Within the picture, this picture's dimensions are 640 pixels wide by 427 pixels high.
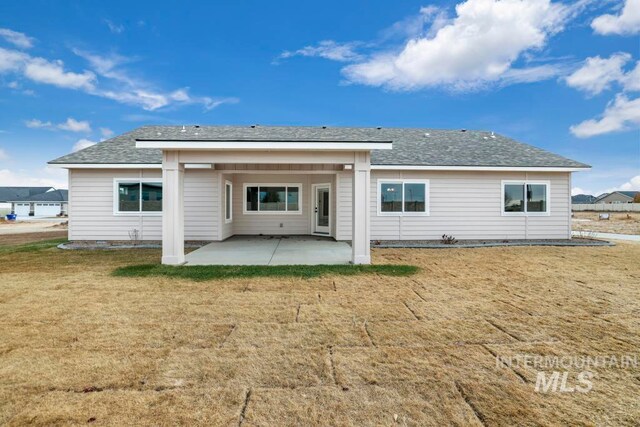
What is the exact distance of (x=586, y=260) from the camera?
8.52m

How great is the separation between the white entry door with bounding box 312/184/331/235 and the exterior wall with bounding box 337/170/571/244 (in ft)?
4.48

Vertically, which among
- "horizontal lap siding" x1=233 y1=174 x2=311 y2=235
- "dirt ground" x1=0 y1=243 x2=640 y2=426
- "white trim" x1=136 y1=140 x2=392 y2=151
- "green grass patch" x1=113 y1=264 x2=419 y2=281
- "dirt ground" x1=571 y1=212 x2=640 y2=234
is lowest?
"dirt ground" x1=0 y1=243 x2=640 y2=426

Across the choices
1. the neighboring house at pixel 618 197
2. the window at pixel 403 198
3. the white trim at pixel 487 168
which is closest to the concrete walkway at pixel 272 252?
the window at pixel 403 198

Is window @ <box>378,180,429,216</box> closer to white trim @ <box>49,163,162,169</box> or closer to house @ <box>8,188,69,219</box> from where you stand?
white trim @ <box>49,163,162,169</box>

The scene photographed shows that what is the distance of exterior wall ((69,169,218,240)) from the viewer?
10922 millimetres

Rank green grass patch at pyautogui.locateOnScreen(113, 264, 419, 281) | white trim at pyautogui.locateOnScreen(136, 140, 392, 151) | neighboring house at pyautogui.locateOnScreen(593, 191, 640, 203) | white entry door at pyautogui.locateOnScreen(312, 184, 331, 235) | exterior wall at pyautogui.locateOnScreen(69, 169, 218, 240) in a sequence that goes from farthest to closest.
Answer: neighboring house at pyautogui.locateOnScreen(593, 191, 640, 203)
white entry door at pyautogui.locateOnScreen(312, 184, 331, 235)
exterior wall at pyautogui.locateOnScreen(69, 169, 218, 240)
white trim at pyautogui.locateOnScreen(136, 140, 392, 151)
green grass patch at pyautogui.locateOnScreen(113, 264, 419, 281)

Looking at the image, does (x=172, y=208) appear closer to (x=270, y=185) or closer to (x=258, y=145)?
(x=258, y=145)

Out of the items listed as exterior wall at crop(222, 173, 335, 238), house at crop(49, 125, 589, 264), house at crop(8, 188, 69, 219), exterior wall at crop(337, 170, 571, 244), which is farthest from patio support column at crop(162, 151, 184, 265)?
house at crop(8, 188, 69, 219)

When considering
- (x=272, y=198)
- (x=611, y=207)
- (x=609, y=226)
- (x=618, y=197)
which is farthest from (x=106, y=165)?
(x=618, y=197)

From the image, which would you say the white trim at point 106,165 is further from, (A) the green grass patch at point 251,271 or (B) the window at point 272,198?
(A) the green grass patch at point 251,271

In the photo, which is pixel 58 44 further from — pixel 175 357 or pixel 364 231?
pixel 175 357

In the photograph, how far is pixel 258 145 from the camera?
23.4 ft

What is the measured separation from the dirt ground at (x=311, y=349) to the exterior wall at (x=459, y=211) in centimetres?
501

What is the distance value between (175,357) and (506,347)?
11.9 ft
